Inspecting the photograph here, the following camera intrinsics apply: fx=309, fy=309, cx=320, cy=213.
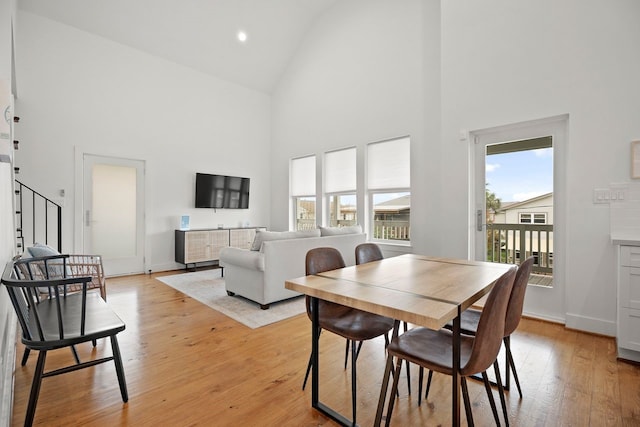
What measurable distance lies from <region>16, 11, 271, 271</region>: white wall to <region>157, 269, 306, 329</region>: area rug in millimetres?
1272

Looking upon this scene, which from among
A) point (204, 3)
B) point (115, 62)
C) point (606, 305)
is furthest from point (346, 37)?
point (606, 305)

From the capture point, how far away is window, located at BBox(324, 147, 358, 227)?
5.70 meters

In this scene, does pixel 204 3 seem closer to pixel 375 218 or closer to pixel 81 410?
pixel 375 218

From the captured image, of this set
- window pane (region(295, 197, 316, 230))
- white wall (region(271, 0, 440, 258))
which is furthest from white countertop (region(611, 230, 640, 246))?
window pane (region(295, 197, 316, 230))

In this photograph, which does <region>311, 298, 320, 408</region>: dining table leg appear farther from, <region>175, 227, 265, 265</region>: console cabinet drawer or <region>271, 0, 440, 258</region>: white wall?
<region>175, 227, 265, 265</region>: console cabinet drawer

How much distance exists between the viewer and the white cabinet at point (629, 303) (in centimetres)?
236

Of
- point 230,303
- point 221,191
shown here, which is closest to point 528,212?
point 230,303

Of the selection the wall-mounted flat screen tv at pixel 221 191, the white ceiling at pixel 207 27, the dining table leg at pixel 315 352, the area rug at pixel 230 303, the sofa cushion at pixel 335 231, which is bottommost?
the area rug at pixel 230 303

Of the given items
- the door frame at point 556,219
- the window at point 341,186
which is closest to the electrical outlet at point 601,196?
the door frame at point 556,219

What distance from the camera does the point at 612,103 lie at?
2844 millimetres

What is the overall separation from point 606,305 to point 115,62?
740 centimetres

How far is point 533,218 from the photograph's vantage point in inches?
136

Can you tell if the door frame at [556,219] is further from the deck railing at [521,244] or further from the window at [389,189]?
the window at [389,189]

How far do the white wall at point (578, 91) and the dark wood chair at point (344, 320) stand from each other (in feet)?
7.88
